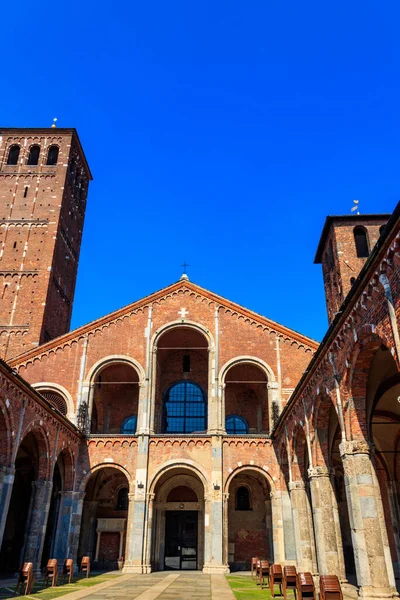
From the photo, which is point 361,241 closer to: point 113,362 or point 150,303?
point 150,303

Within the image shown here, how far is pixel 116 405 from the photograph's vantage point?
96.7ft

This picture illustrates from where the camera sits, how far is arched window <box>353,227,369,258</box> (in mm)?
29625

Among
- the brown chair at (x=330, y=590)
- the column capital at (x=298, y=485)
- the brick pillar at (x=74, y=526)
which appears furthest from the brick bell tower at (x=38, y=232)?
the brown chair at (x=330, y=590)

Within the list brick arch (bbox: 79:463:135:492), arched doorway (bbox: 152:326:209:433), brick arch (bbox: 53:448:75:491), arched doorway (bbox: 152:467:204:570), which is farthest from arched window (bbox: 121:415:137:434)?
brick arch (bbox: 53:448:75:491)

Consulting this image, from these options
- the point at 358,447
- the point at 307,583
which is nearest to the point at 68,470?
the point at 307,583

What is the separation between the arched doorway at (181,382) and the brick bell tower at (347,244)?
29.5 ft

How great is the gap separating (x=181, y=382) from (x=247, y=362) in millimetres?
5376

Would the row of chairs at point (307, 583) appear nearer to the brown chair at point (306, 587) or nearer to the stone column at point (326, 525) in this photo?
the brown chair at point (306, 587)

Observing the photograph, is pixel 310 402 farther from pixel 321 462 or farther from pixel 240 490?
pixel 240 490

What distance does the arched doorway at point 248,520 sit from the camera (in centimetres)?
2556

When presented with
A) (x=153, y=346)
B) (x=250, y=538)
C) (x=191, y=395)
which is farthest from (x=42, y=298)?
(x=250, y=538)

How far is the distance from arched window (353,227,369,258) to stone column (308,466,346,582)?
16.7 metres

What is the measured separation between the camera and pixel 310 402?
16828 millimetres

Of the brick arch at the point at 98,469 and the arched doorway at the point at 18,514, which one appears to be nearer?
the arched doorway at the point at 18,514
